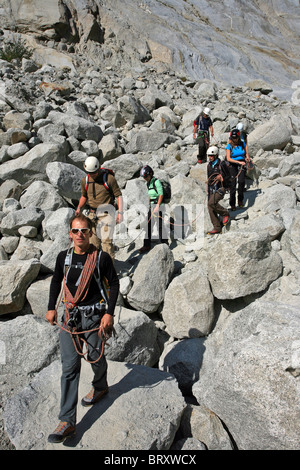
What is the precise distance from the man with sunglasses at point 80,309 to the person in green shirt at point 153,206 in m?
4.19

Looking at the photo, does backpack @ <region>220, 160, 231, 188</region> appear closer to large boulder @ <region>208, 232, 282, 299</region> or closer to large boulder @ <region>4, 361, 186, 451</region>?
large boulder @ <region>208, 232, 282, 299</region>

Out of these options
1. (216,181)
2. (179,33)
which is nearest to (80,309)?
(216,181)

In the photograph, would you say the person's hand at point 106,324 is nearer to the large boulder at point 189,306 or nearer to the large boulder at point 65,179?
the large boulder at point 189,306

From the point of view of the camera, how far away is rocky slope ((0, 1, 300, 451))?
3.82 metres

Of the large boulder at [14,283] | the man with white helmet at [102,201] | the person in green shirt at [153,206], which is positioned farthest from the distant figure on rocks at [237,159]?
the large boulder at [14,283]

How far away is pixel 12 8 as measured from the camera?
24.3 m

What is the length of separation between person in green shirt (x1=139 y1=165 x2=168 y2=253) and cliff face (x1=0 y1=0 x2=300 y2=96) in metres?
22.2

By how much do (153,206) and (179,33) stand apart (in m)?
27.7

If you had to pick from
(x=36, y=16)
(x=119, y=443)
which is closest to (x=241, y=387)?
(x=119, y=443)

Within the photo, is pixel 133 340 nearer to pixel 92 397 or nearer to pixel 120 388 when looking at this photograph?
pixel 120 388

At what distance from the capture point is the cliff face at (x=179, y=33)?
24.4 metres
